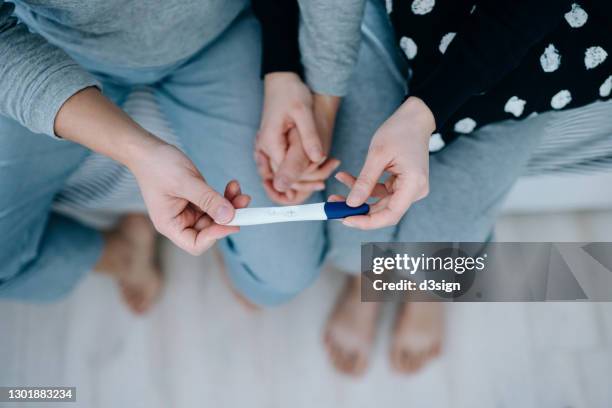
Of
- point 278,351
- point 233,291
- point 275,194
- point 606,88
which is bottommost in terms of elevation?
point 278,351

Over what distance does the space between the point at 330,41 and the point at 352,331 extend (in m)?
0.53

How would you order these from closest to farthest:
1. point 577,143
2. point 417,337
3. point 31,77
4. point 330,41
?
point 31,77
point 330,41
point 577,143
point 417,337

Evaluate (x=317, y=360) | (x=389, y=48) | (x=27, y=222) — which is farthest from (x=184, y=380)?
(x=389, y=48)

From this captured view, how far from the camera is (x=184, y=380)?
0.95 m

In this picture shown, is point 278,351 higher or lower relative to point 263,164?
lower

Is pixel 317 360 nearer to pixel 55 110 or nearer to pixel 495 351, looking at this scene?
pixel 495 351

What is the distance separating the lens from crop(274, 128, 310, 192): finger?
0.68 meters

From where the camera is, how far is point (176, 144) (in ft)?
2.66

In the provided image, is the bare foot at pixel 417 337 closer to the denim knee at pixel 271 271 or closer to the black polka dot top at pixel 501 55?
the denim knee at pixel 271 271

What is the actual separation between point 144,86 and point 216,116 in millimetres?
132

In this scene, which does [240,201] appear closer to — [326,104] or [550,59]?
[326,104]

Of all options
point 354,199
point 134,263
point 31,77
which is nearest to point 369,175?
point 354,199

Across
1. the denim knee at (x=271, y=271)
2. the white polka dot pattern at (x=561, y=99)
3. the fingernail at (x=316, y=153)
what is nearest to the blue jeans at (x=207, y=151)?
the denim knee at (x=271, y=271)

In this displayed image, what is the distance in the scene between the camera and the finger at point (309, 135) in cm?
67
